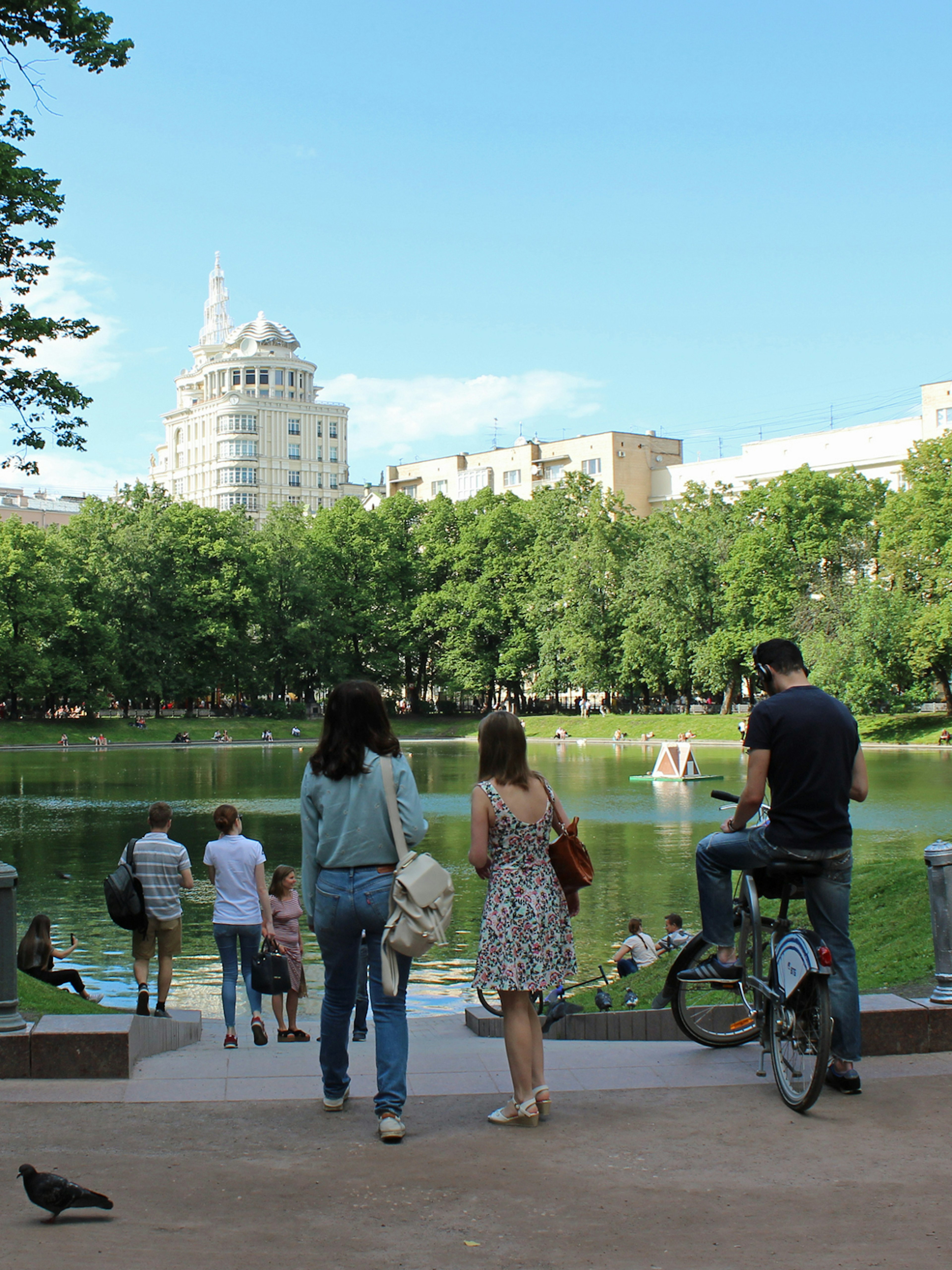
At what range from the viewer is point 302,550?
318 ft

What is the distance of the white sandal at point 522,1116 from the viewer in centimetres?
596

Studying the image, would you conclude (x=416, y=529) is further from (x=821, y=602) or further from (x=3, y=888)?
(x=3, y=888)

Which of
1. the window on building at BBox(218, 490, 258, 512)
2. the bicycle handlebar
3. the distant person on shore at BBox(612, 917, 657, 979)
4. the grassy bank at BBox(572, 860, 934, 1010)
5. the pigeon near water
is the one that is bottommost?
the distant person on shore at BBox(612, 917, 657, 979)

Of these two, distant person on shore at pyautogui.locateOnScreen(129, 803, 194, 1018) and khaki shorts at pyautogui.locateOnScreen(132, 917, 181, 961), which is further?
khaki shorts at pyautogui.locateOnScreen(132, 917, 181, 961)

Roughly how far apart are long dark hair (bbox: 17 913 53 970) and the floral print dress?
26.0 feet

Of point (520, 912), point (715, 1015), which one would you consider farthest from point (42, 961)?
point (520, 912)

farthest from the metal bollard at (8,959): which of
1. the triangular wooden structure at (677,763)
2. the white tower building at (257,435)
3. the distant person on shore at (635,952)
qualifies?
the white tower building at (257,435)

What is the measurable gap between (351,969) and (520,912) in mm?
872

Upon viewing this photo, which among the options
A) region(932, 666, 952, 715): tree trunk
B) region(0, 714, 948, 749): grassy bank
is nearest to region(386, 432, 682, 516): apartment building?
region(0, 714, 948, 749): grassy bank

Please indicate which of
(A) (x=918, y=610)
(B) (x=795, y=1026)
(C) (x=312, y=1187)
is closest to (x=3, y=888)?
(C) (x=312, y=1187)

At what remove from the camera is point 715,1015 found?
25.0 ft

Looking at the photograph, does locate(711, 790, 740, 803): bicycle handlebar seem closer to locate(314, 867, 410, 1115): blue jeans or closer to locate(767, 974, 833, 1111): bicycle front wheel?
locate(767, 974, 833, 1111): bicycle front wheel

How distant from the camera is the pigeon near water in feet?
15.3

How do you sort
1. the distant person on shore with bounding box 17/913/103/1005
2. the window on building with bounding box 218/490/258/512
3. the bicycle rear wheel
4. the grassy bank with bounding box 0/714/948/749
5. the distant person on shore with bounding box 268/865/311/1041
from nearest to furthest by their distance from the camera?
the bicycle rear wheel, the distant person on shore with bounding box 268/865/311/1041, the distant person on shore with bounding box 17/913/103/1005, the grassy bank with bounding box 0/714/948/749, the window on building with bounding box 218/490/258/512
